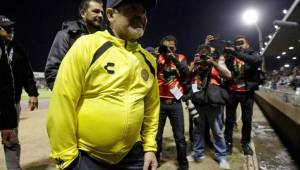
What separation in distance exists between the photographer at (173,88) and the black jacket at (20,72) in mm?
1956

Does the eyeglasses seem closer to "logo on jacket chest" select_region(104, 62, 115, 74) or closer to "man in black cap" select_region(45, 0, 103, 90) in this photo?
"man in black cap" select_region(45, 0, 103, 90)

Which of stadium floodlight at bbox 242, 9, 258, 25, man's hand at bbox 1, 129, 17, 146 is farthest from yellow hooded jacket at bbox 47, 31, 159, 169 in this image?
stadium floodlight at bbox 242, 9, 258, 25

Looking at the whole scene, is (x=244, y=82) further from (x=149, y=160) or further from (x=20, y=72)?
(x=149, y=160)

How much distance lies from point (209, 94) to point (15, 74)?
305 cm

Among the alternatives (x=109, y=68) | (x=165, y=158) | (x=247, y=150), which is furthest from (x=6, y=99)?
(x=247, y=150)

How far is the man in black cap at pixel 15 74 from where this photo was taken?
4445 millimetres

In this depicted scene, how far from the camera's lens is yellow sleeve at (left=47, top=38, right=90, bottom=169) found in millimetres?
1823

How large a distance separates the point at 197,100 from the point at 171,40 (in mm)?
1152

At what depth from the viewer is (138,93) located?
6.79ft

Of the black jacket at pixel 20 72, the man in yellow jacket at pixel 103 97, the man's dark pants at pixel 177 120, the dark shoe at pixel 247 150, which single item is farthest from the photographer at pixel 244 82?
the man in yellow jacket at pixel 103 97

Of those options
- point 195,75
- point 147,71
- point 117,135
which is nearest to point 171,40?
point 195,75

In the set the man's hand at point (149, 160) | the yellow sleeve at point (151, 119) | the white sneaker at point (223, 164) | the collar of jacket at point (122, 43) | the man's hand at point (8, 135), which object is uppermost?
the collar of jacket at point (122, 43)

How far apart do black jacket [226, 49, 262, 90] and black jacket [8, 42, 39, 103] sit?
3.55 metres

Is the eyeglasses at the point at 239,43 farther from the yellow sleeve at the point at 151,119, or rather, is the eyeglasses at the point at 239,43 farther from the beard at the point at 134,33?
the beard at the point at 134,33
